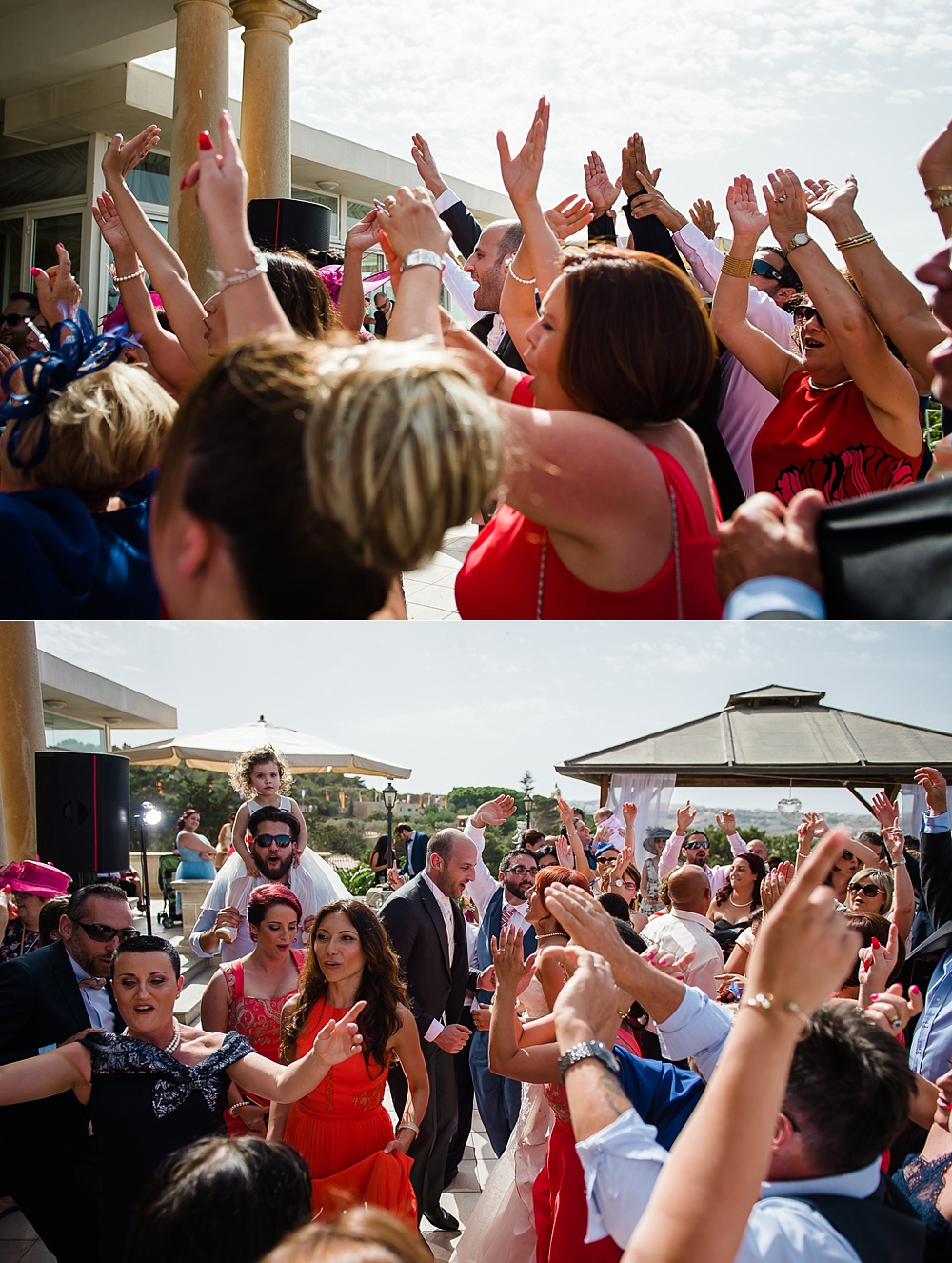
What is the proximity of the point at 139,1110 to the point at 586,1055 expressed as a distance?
1.33m

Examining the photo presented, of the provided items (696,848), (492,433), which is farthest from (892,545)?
(696,848)

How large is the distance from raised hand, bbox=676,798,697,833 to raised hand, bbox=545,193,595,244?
89.5 inches

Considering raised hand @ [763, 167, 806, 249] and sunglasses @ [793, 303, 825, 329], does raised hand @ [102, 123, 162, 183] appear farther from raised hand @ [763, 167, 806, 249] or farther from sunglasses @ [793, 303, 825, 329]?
sunglasses @ [793, 303, 825, 329]

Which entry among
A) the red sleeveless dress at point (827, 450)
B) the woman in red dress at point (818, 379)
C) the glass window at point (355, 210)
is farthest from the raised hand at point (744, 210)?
the glass window at point (355, 210)

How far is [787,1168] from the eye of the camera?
5.03ft

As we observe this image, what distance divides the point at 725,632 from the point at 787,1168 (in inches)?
34.5

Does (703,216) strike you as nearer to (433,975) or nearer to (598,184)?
(598,184)

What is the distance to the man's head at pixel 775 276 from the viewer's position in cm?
485

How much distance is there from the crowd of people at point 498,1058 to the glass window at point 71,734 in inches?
13.5

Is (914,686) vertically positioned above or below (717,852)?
above

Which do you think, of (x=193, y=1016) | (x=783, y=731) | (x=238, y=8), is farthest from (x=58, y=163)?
(x=783, y=731)

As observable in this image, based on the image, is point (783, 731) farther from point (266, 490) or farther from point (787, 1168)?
point (266, 490)

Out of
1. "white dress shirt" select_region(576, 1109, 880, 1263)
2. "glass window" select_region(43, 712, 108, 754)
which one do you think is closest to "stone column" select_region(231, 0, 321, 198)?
"glass window" select_region(43, 712, 108, 754)

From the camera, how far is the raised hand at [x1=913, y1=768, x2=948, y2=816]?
2102 mm
